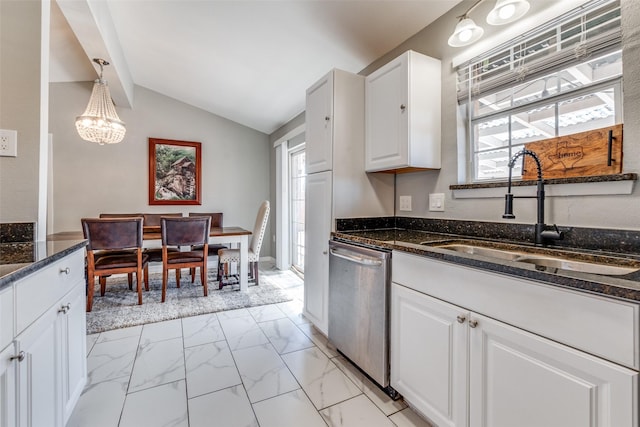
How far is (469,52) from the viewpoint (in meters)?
1.83

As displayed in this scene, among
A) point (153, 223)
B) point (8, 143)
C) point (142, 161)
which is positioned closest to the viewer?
point (8, 143)

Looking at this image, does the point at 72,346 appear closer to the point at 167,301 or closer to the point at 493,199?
the point at 167,301

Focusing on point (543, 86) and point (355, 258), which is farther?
point (355, 258)

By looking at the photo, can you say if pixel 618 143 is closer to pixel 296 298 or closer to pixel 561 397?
pixel 561 397

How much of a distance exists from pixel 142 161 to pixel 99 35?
2.20 m

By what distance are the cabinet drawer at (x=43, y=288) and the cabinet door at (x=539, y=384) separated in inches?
61.2

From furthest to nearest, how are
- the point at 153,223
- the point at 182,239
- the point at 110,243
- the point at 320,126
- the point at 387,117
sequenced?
the point at 153,223, the point at 182,239, the point at 110,243, the point at 320,126, the point at 387,117

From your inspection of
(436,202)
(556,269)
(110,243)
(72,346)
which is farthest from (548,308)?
(110,243)

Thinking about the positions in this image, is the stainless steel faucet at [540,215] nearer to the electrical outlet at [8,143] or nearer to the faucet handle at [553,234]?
the faucet handle at [553,234]

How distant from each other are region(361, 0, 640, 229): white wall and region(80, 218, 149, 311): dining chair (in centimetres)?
266

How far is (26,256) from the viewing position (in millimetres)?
1095

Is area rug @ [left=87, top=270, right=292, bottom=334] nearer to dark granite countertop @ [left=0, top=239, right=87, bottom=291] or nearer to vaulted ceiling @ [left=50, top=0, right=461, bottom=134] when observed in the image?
dark granite countertop @ [left=0, top=239, right=87, bottom=291]

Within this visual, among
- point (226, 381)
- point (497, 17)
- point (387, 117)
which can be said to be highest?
point (497, 17)

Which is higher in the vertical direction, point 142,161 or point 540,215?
point 142,161
